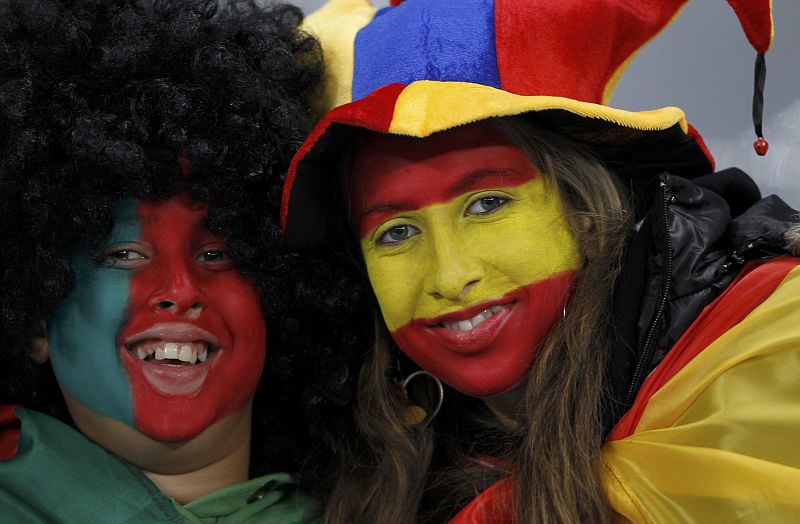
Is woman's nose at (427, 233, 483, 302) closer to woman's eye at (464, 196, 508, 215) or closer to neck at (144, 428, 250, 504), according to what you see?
woman's eye at (464, 196, 508, 215)

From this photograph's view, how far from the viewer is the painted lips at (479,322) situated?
2203 millimetres

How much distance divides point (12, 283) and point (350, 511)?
102 centimetres

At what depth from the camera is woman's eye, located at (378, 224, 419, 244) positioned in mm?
2314

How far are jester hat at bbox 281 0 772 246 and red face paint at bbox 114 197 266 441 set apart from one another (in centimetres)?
23

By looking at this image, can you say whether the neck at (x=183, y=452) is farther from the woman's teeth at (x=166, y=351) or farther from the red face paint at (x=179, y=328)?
the woman's teeth at (x=166, y=351)

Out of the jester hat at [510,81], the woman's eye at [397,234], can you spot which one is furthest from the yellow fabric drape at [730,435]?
the woman's eye at [397,234]

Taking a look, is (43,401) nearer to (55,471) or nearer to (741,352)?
(55,471)

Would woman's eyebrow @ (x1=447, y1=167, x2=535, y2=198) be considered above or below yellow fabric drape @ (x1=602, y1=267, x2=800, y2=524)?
above

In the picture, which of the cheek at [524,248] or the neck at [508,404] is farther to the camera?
the neck at [508,404]

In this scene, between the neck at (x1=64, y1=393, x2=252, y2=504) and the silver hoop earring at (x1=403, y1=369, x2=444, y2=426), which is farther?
the silver hoop earring at (x1=403, y1=369, x2=444, y2=426)

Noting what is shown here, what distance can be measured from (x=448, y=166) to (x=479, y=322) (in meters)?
0.37

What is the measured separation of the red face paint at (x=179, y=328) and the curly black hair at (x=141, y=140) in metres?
0.07

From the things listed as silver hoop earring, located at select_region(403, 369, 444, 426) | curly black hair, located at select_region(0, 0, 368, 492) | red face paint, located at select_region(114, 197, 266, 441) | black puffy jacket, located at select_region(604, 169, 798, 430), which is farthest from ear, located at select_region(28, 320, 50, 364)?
black puffy jacket, located at select_region(604, 169, 798, 430)

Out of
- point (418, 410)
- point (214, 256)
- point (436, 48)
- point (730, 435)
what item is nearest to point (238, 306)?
point (214, 256)
